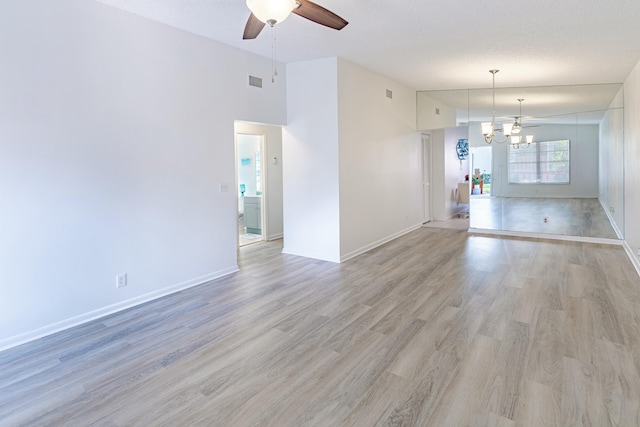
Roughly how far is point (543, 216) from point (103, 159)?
25.1 feet

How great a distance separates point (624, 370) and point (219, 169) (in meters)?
4.36

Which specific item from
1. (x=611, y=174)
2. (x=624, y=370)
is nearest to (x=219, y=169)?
(x=624, y=370)

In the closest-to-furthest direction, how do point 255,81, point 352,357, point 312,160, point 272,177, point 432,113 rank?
point 352,357 < point 255,81 < point 312,160 < point 272,177 < point 432,113

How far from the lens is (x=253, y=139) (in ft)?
27.0

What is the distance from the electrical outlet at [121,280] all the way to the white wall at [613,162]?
765 centimetres

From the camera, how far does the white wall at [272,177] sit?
6910mm

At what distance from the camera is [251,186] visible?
334 inches

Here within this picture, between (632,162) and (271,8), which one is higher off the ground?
(271,8)

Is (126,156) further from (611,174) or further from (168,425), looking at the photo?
(611,174)

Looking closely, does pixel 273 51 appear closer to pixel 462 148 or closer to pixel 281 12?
pixel 281 12

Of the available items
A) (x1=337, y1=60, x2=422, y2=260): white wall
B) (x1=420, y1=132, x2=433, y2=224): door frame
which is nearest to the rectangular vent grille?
(x1=337, y1=60, x2=422, y2=260): white wall

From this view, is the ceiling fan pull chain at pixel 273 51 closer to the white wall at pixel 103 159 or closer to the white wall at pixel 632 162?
the white wall at pixel 103 159

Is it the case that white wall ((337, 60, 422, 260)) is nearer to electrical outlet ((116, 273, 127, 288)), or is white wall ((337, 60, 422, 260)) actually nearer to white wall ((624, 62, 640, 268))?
electrical outlet ((116, 273, 127, 288))

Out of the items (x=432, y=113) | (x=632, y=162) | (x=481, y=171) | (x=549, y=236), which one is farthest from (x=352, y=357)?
(x=481, y=171)
